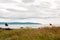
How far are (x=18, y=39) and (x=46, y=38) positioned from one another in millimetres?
2829

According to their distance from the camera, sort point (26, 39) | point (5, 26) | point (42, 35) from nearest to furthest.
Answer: point (26, 39) < point (42, 35) < point (5, 26)

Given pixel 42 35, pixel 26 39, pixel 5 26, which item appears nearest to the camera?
pixel 26 39

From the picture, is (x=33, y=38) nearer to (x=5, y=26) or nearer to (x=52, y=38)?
(x=52, y=38)

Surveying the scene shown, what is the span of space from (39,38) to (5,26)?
33.9m

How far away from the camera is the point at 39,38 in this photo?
18422 mm

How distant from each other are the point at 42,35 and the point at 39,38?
34.8 inches

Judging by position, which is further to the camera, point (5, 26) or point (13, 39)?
point (5, 26)

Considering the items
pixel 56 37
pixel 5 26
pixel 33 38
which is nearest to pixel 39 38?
pixel 33 38

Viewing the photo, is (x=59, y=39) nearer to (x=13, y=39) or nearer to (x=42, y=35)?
(x=42, y=35)

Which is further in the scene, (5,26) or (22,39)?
(5,26)

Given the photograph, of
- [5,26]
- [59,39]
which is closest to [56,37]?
[59,39]

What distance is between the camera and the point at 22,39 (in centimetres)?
1858

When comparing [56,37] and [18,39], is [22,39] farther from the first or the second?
[56,37]

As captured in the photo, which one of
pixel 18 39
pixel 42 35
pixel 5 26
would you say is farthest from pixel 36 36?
pixel 5 26
